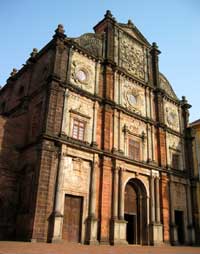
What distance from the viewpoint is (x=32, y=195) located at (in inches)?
582

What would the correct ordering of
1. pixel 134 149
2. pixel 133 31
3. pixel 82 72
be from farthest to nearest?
pixel 133 31
pixel 134 149
pixel 82 72

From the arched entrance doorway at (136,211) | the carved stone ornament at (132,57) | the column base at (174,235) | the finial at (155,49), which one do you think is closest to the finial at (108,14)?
the carved stone ornament at (132,57)

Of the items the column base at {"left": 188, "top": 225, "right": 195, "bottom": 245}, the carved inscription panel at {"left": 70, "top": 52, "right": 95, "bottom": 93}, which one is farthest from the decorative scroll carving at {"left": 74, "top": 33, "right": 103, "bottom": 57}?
the column base at {"left": 188, "top": 225, "right": 195, "bottom": 245}

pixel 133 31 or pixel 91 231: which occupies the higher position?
pixel 133 31

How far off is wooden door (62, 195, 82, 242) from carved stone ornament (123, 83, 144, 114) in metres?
9.10

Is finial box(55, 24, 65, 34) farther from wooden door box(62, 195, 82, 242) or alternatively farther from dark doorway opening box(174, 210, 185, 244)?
dark doorway opening box(174, 210, 185, 244)

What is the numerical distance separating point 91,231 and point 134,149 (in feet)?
24.5

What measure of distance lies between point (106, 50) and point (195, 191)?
48.1 feet

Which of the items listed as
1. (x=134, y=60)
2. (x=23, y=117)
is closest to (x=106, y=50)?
(x=134, y=60)

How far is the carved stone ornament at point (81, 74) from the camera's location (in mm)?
19297

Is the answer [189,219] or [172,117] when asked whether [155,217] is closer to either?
[189,219]

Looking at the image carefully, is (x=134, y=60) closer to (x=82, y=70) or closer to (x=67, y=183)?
(x=82, y=70)

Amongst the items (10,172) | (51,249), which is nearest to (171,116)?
(10,172)

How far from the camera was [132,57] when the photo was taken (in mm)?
24859
